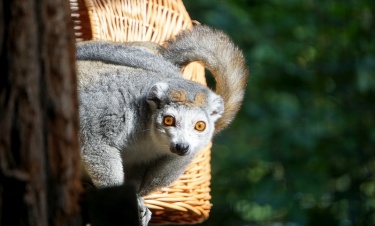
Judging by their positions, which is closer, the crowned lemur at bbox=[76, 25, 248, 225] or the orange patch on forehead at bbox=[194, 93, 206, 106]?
the crowned lemur at bbox=[76, 25, 248, 225]

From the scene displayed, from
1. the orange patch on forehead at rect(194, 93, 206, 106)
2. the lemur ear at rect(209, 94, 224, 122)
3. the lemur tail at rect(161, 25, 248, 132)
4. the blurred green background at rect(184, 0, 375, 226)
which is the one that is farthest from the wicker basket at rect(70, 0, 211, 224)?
the blurred green background at rect(184, 0, 375, 226)

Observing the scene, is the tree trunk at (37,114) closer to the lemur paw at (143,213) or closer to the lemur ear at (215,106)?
the lemur paw at (143,213)

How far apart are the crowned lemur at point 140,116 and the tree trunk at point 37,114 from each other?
1659 millimetres

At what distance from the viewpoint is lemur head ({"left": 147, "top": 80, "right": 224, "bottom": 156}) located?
130 inches

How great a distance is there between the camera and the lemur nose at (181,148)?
3242 millimetres

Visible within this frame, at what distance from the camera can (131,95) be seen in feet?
11.1

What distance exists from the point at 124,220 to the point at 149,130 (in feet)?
5.54

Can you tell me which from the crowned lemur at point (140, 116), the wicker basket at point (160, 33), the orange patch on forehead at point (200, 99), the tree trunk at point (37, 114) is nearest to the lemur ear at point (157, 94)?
the crowned lemur at point (140, 116)

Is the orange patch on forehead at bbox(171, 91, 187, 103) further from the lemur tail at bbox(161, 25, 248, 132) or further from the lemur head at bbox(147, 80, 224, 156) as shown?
the lemur tail at bbox(161, 25, 248, 132)

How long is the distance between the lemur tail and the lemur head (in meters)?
0.33

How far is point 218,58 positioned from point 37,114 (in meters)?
2.35

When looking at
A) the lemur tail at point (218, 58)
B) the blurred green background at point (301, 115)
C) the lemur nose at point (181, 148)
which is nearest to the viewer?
the lemur nose at point (181, 148)

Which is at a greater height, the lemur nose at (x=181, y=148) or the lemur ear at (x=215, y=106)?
the lemur ear at (x=215, y=106)

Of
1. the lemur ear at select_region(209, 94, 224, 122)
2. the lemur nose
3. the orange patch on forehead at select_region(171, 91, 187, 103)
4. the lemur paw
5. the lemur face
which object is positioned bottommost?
the lemur paw
